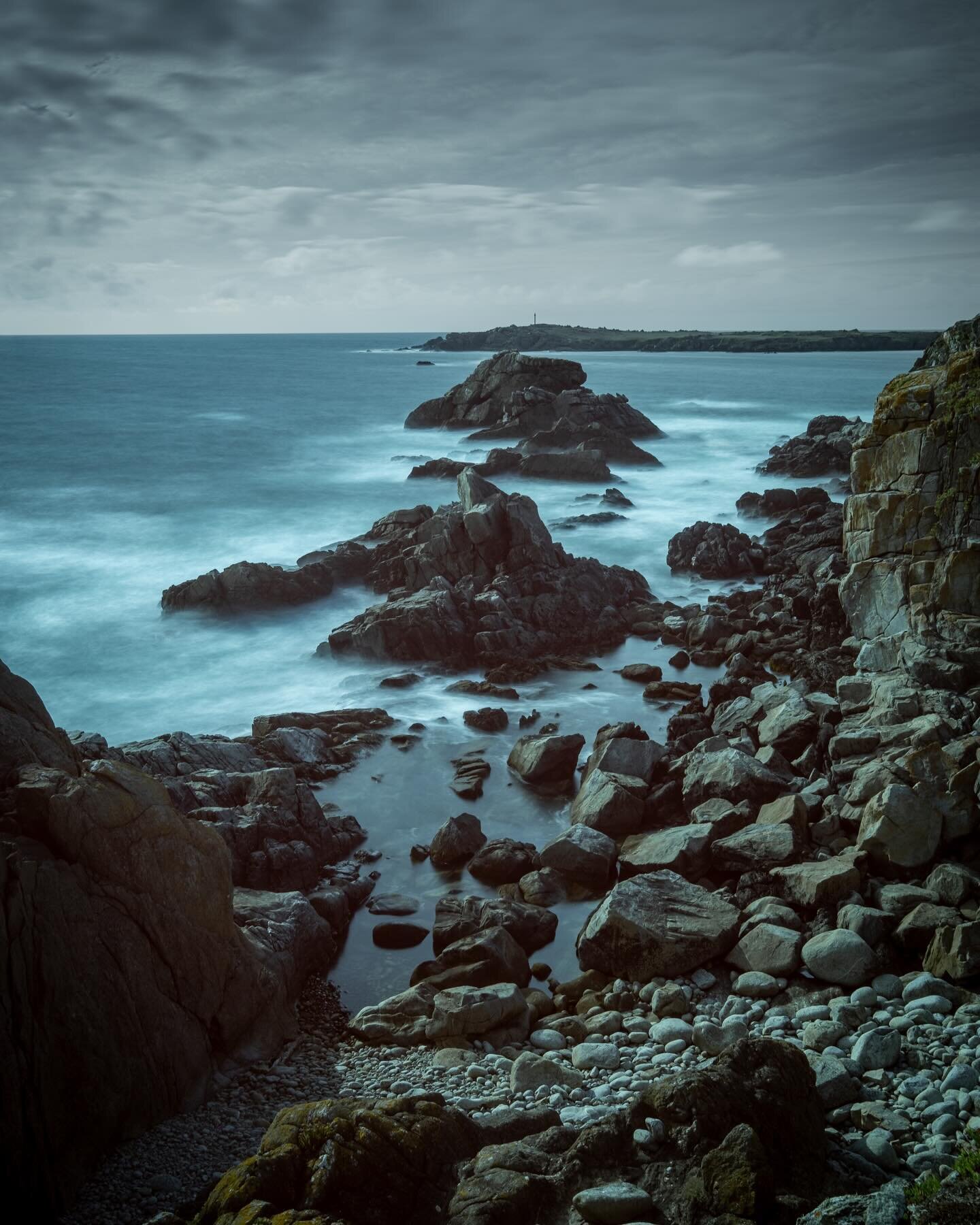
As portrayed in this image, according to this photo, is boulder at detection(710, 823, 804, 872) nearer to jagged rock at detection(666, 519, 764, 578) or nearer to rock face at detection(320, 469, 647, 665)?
rock face at detection(320, 469, 647, 665)

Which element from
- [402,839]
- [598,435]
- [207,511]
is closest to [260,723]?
[402,839]

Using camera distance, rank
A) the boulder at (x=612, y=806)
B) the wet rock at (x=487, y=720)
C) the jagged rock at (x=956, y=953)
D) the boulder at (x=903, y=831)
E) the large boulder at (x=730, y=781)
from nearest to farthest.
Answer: the jagged rock at (x=956, y=953), the boulder at (x=903, y=831), the large boulder at (x=730, y=781), the boulder at (x=612, y=806), the wet rock at (x=487, y=720)

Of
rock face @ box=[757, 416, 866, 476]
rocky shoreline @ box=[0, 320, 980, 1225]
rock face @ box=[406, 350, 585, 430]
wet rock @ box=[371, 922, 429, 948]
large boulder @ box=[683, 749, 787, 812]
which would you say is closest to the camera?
rocky shoreline @ box=[0, 320, 980, 1225]

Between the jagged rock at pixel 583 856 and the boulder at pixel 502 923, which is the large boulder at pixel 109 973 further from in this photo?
the jagged rock at pixel 583 856

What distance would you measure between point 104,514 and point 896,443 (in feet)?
114

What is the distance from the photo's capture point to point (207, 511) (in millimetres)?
43938

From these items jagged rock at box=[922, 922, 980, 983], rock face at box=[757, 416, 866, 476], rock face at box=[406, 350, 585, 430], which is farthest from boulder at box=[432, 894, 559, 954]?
rock face at box=[406, 350, 585, 430]

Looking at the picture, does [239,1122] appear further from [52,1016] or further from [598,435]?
[598,435]

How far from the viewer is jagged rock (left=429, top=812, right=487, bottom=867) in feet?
51.6

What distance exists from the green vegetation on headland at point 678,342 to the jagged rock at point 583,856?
6134 inches

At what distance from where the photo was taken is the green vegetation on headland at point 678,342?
16550 cm

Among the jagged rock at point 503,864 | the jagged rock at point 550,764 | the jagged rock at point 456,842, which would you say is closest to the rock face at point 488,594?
the jagged rock at point 550,764

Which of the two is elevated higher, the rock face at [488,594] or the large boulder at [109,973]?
the rock face at [488,594]

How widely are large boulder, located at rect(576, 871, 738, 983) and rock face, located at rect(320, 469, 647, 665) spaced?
11646 mm
